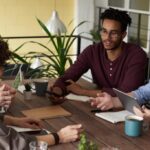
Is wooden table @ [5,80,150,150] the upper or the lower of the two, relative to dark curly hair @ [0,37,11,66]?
lower

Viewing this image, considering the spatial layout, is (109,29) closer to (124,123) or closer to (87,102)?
(87,102)

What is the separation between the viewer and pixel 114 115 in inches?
87.6

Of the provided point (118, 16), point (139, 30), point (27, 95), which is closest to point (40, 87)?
point (27, 95)

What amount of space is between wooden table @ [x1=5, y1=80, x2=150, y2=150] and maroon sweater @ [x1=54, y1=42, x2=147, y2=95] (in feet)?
0.96

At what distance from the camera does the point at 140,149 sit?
1.75m

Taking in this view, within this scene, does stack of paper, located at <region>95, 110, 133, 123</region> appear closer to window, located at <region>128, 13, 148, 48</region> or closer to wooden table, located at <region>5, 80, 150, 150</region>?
wooden table, located at <region>5, 80, 150, 150</region>

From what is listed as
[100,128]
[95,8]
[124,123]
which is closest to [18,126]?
[100,128]

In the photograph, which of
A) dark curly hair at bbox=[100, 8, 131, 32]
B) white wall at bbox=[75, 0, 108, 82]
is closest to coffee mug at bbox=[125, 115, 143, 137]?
dark curly hair at bbox=[100, 8, 131, 32]

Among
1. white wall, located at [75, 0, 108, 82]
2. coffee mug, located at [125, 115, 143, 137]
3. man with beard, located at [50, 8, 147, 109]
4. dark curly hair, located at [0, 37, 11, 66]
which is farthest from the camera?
white wall, located at [75, 0, 108, 82]

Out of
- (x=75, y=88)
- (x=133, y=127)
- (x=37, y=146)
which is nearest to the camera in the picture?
(x=37, y=146)

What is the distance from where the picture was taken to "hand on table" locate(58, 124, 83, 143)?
1.83 meters

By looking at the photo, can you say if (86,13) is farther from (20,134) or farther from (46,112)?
(20,134)

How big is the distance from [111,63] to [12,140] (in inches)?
57.3

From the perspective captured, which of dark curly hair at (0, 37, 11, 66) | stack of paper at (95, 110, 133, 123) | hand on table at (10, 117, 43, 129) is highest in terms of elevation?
dark curly hair at (0, 37, 11, 66)
